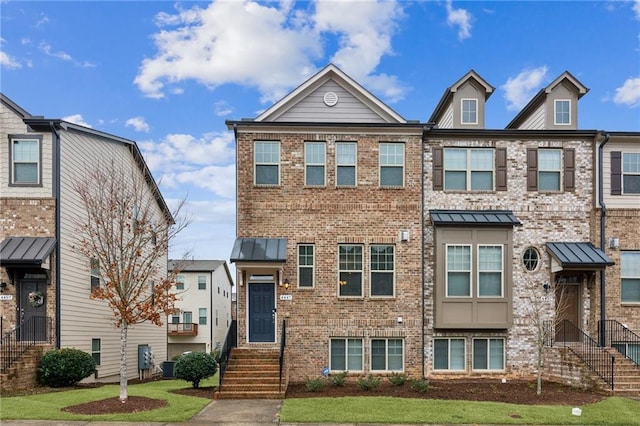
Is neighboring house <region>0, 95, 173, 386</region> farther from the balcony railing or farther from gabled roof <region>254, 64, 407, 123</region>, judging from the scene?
the balcony railing

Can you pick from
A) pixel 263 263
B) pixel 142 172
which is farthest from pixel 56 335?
pixel 142 172

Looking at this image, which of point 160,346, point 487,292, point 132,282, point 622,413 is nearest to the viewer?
point 622,413

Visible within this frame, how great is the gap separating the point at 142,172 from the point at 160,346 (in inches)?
362

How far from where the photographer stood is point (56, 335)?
16125mm

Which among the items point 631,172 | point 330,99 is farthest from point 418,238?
point 631,172

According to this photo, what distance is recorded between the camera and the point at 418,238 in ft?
54.6

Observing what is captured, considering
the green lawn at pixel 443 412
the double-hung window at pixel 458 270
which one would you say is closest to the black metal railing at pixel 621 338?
the green lawn at pixel 443 412

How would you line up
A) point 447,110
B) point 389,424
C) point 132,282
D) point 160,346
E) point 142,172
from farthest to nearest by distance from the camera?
point 160,346 < point 142,172 < point 447,110 < point 132,282 < point 389,424

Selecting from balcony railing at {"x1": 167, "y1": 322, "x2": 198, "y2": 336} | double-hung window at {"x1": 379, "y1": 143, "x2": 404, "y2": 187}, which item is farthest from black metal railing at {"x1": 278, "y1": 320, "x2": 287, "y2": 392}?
balcony railing at {"x1": 167, "y1": 322, "x2": 198, "y2": 336}

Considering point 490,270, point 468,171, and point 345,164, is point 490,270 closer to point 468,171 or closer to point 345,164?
point 468,171

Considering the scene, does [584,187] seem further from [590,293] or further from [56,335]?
[56,335]

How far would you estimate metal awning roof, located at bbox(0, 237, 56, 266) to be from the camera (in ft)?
50.5

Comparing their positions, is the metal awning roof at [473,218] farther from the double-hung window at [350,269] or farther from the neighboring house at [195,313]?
the neighboring house at [195,313]

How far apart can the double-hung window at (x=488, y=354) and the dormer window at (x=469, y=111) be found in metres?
7.43
